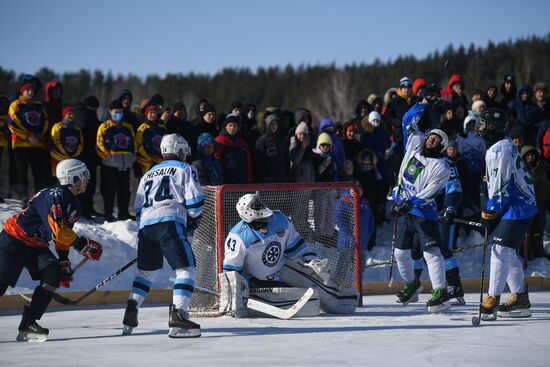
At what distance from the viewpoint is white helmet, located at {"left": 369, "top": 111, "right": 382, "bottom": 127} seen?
1156 centimetres

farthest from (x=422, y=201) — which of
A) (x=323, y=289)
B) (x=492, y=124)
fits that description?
(x=323, y=289)

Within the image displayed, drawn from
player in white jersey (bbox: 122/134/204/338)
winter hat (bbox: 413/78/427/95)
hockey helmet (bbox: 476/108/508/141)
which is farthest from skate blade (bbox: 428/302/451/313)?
winter hat (bbox: 413/78/427/95)

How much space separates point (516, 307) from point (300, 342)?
6.52 ft

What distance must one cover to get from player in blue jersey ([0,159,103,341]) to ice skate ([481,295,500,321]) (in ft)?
9.25

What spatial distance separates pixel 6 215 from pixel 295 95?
38.0 m

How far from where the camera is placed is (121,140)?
10320 millimetres

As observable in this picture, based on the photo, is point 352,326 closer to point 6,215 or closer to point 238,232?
point 238,232

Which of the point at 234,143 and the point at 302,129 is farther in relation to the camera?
the point at 302,129

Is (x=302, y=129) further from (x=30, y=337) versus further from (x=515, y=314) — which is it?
(x=30, y=337)

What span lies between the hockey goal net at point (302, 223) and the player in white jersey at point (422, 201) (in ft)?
1.90

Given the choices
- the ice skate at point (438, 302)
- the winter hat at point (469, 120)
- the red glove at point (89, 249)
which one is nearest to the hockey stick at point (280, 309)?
the ice skate at point (438, 302)

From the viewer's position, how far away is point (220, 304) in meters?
7.56

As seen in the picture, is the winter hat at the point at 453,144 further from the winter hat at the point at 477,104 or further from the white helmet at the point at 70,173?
the white helmet at the point at 70,173

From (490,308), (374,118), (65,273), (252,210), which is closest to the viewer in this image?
(65,273)
